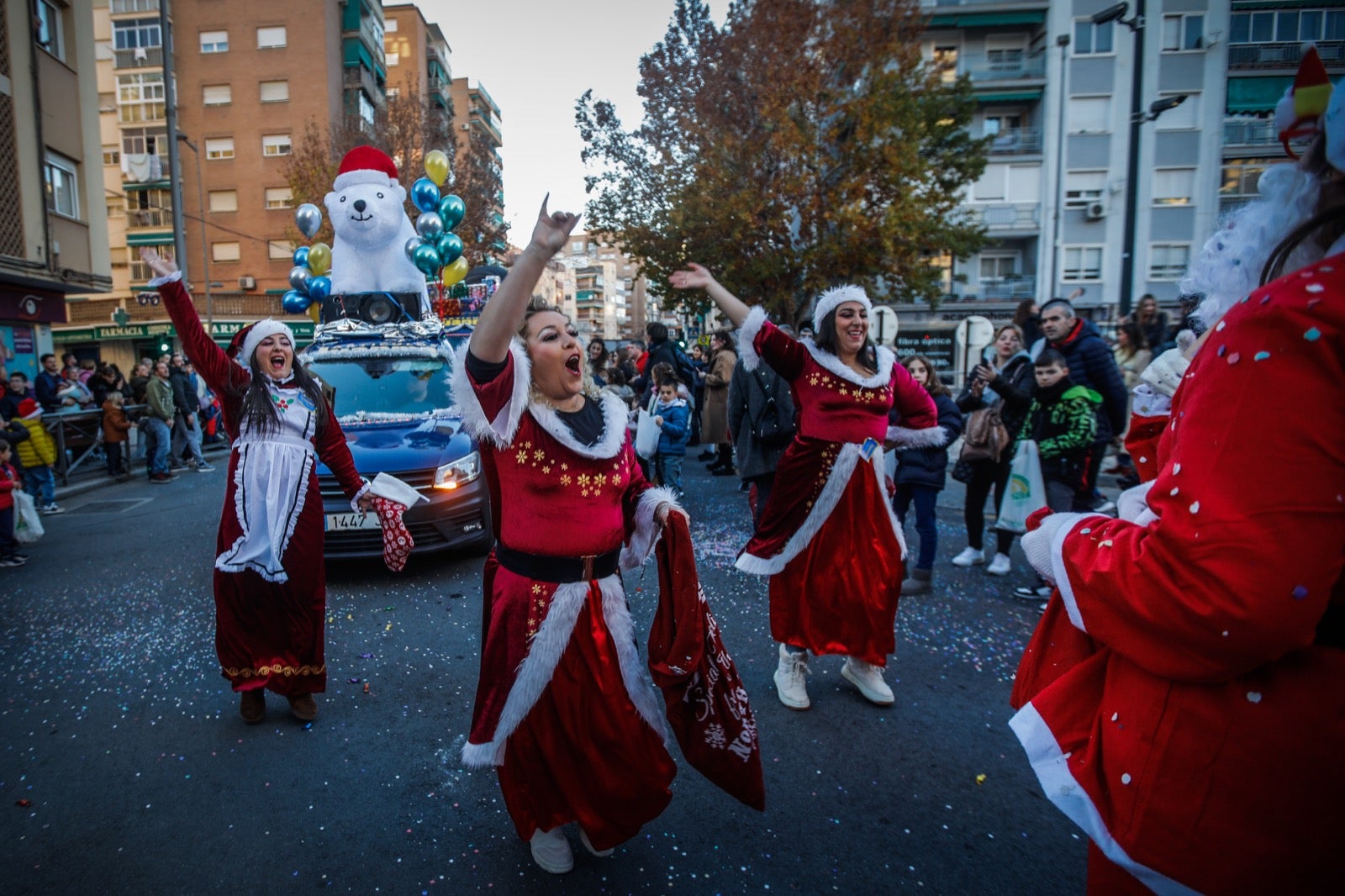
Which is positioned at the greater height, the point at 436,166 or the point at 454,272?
the point at 436,166

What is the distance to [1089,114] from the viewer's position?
99.0 feet

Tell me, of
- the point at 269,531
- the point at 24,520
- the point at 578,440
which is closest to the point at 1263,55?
the point at 578,440

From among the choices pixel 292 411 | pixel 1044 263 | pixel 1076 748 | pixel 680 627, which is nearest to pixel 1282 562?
pixel 1076 748

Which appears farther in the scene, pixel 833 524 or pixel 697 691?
pixel 833 524

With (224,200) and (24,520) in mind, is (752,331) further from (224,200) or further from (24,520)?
(224,200)

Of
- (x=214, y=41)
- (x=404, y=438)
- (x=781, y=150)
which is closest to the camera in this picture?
(x=404, y=438)

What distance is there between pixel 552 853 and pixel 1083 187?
116 feet

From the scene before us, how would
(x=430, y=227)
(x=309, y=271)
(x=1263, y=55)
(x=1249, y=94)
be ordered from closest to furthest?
(x=430, y=227) < (x=309, y=271) < (x=1263, y=55) < (x=1249, y=94)

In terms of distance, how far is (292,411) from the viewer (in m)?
3.61

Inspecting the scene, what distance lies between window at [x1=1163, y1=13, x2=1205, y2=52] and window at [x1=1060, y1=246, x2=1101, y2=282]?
7.97 metres

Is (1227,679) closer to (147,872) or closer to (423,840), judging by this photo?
(423,840)

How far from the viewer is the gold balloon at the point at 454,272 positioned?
11.4 m

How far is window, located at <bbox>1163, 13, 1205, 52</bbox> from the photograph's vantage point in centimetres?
2848

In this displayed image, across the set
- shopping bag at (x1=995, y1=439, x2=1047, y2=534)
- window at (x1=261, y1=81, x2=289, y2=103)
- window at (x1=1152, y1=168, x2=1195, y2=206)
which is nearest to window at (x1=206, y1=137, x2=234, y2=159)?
window at (x1=261, y1=81, x2=289, y2=103)
